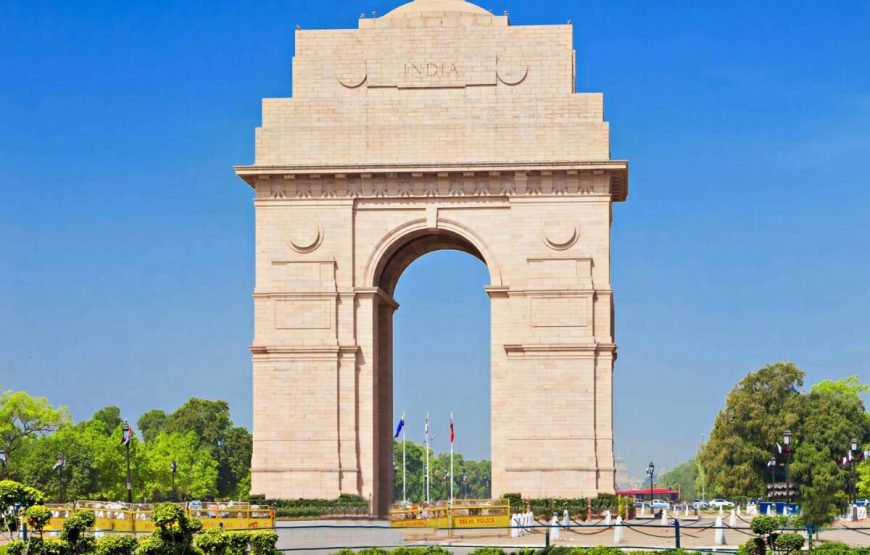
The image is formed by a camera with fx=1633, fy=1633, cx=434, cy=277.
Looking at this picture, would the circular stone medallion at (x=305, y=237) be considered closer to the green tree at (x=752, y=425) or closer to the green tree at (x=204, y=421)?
the green tree at (x=752, y=425)

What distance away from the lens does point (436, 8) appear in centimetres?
5562

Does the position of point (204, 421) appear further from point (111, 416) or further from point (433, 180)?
point (433, 180)

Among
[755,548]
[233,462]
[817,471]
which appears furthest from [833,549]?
[233,462]

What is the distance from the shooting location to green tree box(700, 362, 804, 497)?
88.6m

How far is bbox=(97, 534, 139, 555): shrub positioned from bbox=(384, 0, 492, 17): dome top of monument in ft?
92.0

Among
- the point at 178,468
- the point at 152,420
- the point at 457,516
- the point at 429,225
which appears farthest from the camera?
the point at 152,420

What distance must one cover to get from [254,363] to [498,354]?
7.99 meters

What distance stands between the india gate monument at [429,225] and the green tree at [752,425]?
37.5 m

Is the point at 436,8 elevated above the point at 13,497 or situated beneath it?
elevated above

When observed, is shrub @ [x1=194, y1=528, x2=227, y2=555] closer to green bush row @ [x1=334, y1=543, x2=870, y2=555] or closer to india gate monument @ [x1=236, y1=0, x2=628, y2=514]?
green bush row @ [x1=334, y1=543, x2=870, y2=555]

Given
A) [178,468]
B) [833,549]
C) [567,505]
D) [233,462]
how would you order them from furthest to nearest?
1. [233,462]
2. [178,468]
3. [567,505]
4. [833,549]

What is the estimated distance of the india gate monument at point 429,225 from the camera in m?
52.6

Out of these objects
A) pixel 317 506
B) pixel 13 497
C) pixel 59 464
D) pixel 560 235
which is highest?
pixel 560 235

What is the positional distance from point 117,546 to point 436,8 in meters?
28.8
